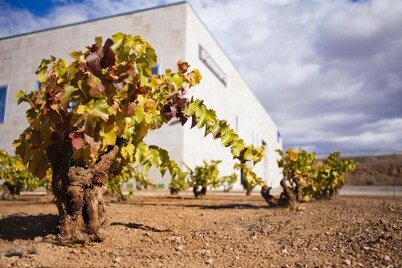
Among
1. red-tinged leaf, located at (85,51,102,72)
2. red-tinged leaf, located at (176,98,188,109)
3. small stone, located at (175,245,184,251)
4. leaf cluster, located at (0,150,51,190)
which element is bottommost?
small stone, located at (175,245,184,251)

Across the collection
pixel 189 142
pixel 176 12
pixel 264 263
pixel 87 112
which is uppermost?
pixel 176 12

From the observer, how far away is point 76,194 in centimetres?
268

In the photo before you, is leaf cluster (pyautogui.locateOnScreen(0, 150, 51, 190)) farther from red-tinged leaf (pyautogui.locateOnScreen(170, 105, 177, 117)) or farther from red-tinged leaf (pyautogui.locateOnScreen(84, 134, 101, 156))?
red-tinged leaf (pyautogui.locateOnScreen(84, 134, 101, 156))

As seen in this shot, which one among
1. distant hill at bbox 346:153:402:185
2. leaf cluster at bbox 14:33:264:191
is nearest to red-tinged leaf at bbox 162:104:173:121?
leaf cluster at bbox 14:33:264:191

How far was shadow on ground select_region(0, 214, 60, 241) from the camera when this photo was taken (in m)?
2.92

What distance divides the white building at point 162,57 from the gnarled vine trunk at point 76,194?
442 inches

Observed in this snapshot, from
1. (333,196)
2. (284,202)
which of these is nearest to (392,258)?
(284,202)

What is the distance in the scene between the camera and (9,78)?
2089cm

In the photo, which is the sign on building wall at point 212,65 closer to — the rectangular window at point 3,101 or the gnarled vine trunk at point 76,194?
the rectangular window at point 3,101

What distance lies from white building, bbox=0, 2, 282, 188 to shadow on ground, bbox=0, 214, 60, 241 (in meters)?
10.6

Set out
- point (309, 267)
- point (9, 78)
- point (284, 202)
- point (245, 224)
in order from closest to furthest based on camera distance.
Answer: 1. point (309, 267)
2. point (245, 224)
3. point (284, 202)
4. point (9, 78)

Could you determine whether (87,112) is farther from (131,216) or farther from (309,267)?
(131,216)

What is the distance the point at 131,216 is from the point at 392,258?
114 inches

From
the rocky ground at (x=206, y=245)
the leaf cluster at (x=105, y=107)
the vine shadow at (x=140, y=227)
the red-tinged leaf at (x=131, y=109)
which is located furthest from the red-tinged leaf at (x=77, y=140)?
the vine shadow at (x=140, y=227)
